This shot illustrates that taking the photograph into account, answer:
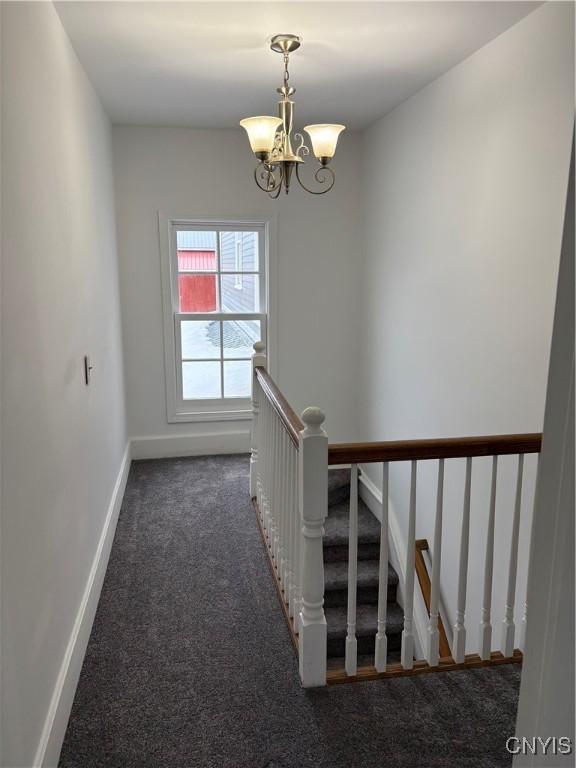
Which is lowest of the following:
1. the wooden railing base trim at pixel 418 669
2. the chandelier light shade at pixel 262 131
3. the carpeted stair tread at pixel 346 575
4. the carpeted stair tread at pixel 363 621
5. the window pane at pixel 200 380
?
the carpeted stair tread at pixel 363 621

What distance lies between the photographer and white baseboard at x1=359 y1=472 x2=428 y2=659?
144 inches

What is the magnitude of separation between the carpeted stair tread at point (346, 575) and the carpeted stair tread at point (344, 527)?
5.3 inches

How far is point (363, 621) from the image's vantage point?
3.77 meters

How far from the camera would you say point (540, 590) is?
69 cm

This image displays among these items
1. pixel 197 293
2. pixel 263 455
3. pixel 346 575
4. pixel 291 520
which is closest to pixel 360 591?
pixel 346 575

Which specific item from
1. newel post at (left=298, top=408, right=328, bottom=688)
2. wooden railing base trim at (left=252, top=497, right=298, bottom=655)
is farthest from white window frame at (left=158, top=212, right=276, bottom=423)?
newel post at (left=298, top=408, right=328, bottom=688)

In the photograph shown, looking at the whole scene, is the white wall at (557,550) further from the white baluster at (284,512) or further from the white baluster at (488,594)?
the white baluster at (284,512)

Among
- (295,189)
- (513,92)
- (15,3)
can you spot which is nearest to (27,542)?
(15,3)

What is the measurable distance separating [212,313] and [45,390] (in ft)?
9.53

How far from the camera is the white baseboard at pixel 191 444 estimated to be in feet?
15.3

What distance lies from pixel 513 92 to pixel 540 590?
2.52 m

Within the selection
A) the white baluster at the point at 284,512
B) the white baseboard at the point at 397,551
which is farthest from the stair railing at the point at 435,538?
the white baseboard at the point at 397,551

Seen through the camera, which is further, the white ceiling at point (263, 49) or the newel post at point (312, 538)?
the white ceiling at point (263, 49)
